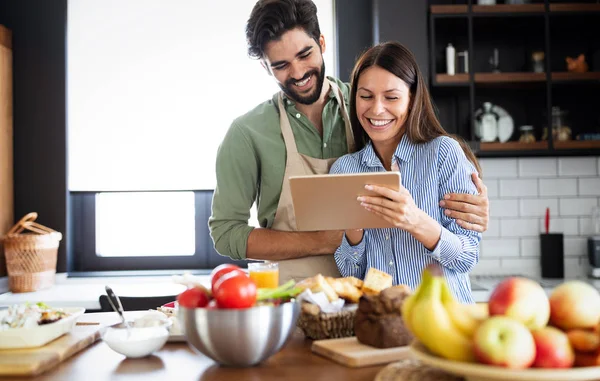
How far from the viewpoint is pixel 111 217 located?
14.8 ft

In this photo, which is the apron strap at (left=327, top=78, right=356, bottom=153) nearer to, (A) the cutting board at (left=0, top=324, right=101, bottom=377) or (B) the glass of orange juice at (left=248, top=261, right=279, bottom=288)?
(B) the glass of orange juice at (left=248, top=261, right=279, bottom=288)

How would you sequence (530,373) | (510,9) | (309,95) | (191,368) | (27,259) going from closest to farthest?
(530,373), (191,368), (309,95), (27,259), (510,9)

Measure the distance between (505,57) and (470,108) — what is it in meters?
0.57

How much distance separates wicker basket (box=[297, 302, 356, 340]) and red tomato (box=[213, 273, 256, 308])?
276mm

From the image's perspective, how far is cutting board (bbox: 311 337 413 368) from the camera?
1436 millimetres

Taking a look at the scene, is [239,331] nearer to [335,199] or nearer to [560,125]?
[335,199]

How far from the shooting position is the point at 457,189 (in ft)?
7.48

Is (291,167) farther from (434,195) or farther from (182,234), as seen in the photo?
(182,234)

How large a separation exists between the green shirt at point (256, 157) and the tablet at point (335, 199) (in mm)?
592

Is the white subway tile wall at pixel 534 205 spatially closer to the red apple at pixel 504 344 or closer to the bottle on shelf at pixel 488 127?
the bottle on shelf at pixel 488 127

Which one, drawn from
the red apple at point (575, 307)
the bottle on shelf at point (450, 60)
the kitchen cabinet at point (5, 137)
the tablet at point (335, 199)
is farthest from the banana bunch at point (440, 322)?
the kitchen cabinet at point (5, 137)

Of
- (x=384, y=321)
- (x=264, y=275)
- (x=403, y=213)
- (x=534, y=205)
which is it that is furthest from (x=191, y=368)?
(x=534, y=205)

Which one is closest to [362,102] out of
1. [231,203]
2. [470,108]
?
[231,203]

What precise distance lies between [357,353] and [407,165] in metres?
1.05
